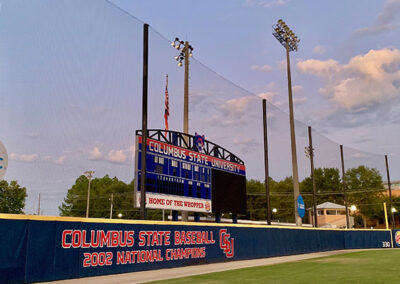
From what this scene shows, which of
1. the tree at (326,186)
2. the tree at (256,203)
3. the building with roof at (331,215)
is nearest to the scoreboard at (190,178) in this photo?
the building with roof at (331,215)

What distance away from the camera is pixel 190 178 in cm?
1927

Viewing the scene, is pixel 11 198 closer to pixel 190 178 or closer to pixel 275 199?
pixel 275 199

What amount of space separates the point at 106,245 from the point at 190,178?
294 inches

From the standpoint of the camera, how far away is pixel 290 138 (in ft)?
107

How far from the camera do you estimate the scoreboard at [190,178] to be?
16641 mm

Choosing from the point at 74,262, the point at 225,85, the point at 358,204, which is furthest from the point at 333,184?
the point at 74,262

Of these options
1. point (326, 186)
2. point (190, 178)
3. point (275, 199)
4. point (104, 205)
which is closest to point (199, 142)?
point (190, 178)

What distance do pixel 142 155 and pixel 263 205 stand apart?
238 feet

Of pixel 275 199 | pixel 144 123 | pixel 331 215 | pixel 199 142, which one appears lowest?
pixel 331 215

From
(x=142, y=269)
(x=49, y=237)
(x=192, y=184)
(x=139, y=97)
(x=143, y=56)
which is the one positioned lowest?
(x=142, y=269)

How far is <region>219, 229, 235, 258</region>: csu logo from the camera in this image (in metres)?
18.4

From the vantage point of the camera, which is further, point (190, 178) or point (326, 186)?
point (326, 186)

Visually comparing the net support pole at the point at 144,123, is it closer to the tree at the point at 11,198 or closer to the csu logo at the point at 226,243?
the csu logo at the point at 226,243

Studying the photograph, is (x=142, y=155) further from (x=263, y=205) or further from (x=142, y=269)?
(x=263, y=205)
